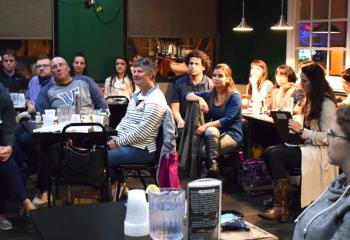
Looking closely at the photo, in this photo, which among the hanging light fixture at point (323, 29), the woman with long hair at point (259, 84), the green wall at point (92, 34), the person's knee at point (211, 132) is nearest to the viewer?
the person's knee at point (211, 132)

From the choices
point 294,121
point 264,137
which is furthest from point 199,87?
point 294,121

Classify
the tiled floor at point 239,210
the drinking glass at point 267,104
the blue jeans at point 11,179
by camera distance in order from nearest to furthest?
the tiled floor at point 239,210 < the blue jeans at point 11,179 < the drinking glass at point 267,104

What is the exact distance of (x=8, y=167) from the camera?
4406 millimetres

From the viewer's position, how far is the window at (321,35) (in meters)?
6.53

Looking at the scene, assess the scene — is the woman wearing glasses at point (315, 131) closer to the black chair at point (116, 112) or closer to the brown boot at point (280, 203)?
the brown boot at point (280, 203)

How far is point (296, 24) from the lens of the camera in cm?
716

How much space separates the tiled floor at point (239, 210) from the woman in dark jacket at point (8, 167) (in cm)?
13

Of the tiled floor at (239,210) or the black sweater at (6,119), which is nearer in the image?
the tiled floor at (239,210)

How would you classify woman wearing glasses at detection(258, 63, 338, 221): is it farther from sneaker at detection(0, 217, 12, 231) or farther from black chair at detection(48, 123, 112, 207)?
sneaker at detection(0, 217, 12, 231)

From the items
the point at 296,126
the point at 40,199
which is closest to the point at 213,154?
the point at 296,126

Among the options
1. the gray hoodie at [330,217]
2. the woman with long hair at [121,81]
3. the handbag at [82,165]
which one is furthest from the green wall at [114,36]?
the gray hoodie at [330,217]

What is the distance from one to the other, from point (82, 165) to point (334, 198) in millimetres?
2473

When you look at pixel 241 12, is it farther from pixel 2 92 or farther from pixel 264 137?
pixel 2 92

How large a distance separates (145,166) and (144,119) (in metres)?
0.37
